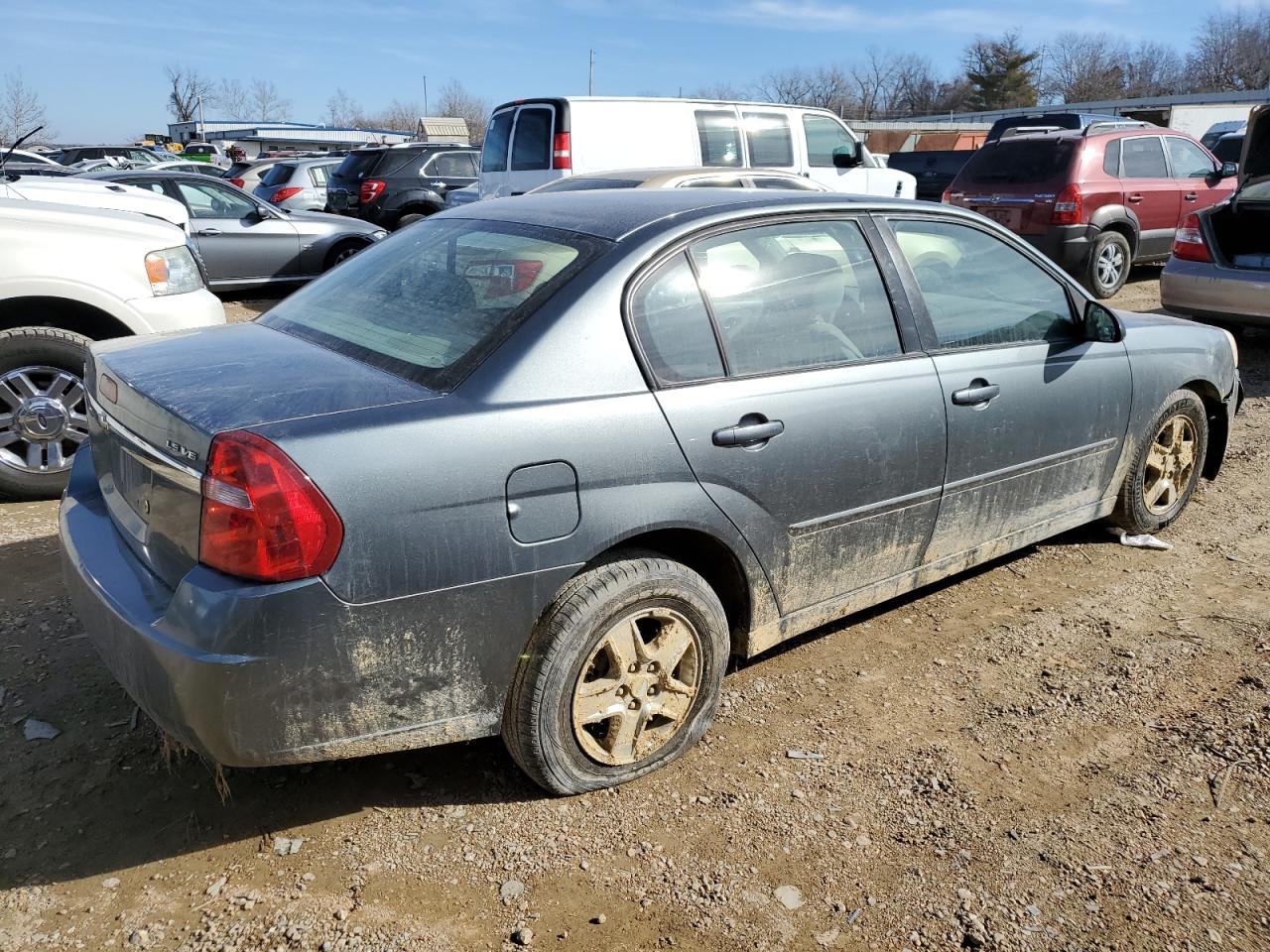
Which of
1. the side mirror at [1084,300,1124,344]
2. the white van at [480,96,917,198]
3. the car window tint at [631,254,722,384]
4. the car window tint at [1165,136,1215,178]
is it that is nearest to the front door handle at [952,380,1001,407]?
the side mirror at [1084,300,1124,344]

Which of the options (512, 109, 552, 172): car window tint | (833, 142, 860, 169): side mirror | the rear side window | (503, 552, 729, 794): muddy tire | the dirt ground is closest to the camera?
the dirt ground

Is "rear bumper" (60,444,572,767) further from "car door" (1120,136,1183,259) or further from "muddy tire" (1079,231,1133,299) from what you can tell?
"car door" (1120,136,1183,259)

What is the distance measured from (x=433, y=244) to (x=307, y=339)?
546 millimetres

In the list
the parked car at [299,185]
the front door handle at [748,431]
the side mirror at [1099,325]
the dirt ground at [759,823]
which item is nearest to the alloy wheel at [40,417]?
the dirt ground at [759,823]

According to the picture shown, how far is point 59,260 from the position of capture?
16.5ft

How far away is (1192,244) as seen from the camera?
332 inches

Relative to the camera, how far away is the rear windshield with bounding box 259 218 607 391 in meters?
2.74

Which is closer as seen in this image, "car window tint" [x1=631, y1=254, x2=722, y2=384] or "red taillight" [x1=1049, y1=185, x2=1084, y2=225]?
"car window tint" [x1=631, y1=254, x2=722, y2=384]

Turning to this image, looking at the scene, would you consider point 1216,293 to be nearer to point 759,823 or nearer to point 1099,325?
point 1099,325

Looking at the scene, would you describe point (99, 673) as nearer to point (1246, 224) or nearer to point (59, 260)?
point (59, 260)

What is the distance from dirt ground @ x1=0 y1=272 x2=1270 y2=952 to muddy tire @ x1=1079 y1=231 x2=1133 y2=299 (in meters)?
8.00

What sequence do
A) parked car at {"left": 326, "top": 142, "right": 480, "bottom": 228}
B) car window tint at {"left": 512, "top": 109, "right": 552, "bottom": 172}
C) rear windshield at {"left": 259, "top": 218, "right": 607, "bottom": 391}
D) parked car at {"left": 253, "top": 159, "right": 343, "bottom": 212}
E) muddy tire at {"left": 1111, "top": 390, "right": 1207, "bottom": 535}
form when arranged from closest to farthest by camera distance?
rear windshield at {"left": 259, "top": 218, "right": 607, "bottom": 391} → muddy tire at {"left": 1111, "top": 390, "right": 1207, "bottom": 535} → car window tint at {"left": 512, "top": 109, "right": 552, "bottom": 172} → parked car at {"left": 326, "top": 142, "right": 480, "bottom": 228} → parked car at {"left": 253, "top": 159, "right": 343, "bottom": 212}

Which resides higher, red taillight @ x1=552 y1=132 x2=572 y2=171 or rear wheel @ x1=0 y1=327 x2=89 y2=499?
red taillight @ x1=552 y1=132 x2=572 y2=171

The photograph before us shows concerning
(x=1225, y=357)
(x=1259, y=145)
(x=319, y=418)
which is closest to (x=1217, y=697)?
(x=1225, y=357)
